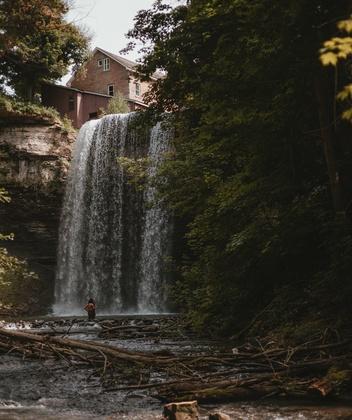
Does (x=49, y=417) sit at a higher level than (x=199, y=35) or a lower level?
lower

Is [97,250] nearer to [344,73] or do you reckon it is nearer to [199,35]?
[199,35]

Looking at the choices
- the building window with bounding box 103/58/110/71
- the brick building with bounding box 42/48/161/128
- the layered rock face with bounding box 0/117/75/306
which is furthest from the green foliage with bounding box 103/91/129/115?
the building window with bounding box 103/58/110/71

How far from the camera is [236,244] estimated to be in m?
11.3

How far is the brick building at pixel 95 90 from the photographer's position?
1829 inches

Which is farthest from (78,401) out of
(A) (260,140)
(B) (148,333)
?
(B) (148,333)

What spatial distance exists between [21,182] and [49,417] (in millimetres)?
29462

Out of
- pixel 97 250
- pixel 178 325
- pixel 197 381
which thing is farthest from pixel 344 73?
pixel 97 250

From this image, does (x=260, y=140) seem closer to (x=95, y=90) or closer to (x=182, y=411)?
(x=182, y=411)

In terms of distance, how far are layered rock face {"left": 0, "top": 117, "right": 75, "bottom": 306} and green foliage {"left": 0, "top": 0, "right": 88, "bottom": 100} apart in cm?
642

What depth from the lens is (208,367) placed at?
7836mm

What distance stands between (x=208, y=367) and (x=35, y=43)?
3741 cm

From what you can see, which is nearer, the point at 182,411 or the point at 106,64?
the point at 182,411

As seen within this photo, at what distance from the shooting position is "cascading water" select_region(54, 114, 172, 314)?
32.2m

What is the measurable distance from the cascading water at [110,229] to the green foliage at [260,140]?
59.2 ft
